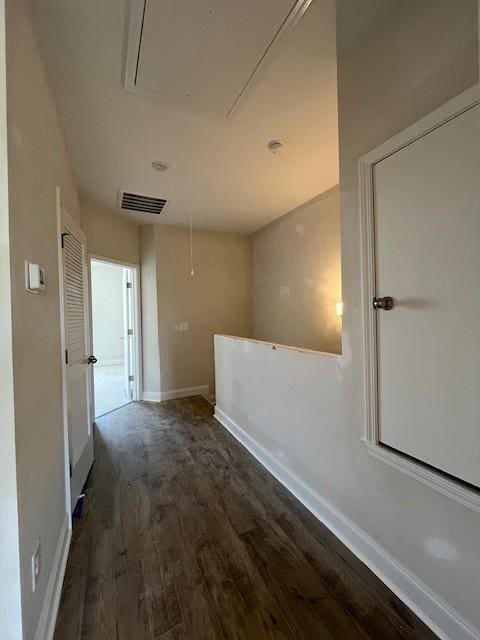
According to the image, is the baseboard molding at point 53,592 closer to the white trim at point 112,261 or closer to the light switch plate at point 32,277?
the light switch plate at point 32,277

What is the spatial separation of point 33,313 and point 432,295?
159cm

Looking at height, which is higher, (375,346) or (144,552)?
(375,346)

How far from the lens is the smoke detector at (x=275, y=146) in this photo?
224 cm

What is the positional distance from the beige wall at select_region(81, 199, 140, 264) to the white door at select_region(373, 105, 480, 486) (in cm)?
315

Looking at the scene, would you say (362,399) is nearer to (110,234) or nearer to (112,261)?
(112,261)

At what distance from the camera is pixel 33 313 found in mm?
1151

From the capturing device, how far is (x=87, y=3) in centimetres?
121

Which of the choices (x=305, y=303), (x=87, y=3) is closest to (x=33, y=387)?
(x=87, y=3)

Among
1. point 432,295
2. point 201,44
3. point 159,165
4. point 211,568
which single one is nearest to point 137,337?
point 159,165

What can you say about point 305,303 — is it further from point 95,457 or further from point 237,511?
point 95,457

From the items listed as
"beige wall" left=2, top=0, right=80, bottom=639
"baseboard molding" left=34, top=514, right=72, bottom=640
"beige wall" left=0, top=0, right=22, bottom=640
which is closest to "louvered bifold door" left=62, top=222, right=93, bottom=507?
"beige wall" left=2, top=0, right=80, bottom=639

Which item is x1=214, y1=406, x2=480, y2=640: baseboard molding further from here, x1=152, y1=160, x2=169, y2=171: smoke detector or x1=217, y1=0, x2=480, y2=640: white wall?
x1=152, y1=160, x2=169, y2=171: smoke detector

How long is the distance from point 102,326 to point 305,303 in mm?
5583

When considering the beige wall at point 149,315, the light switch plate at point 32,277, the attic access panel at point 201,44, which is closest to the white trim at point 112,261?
the beige wall at point 149,315
